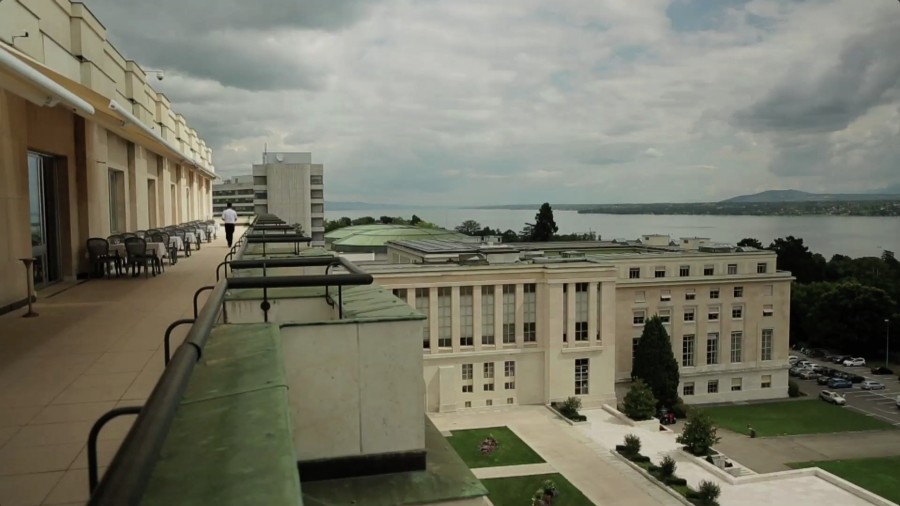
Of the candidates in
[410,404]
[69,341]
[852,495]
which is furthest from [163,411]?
[852,495]

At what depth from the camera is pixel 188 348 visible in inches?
84.7

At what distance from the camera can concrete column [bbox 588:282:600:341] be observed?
1608 inches

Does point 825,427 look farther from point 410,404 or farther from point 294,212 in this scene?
point 294,212

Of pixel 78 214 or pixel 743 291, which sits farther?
pixel 743 291

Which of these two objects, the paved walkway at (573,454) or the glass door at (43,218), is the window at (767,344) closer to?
the paved walkway at (573,454)

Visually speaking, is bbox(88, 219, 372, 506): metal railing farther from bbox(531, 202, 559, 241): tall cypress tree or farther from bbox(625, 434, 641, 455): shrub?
bbox(531, 202, 559, 241): tall cypress tree

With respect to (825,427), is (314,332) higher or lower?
higher

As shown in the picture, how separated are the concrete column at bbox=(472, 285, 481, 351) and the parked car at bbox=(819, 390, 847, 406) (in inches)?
976

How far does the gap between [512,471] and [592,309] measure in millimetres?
16564

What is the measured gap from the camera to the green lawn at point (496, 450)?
27734 mm

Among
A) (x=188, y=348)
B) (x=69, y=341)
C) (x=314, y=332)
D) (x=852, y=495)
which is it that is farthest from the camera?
(x=852, y=495)

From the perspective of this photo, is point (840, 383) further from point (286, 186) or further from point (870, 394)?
point (286, 186)

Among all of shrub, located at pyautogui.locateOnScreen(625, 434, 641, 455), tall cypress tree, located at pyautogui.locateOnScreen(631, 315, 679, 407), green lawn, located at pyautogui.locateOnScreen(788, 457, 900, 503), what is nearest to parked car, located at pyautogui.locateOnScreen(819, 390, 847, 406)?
tall cypress tree, located at pyautogui.locateOnScreen(631, 315, 679, 407)

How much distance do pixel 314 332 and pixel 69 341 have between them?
4.25m
